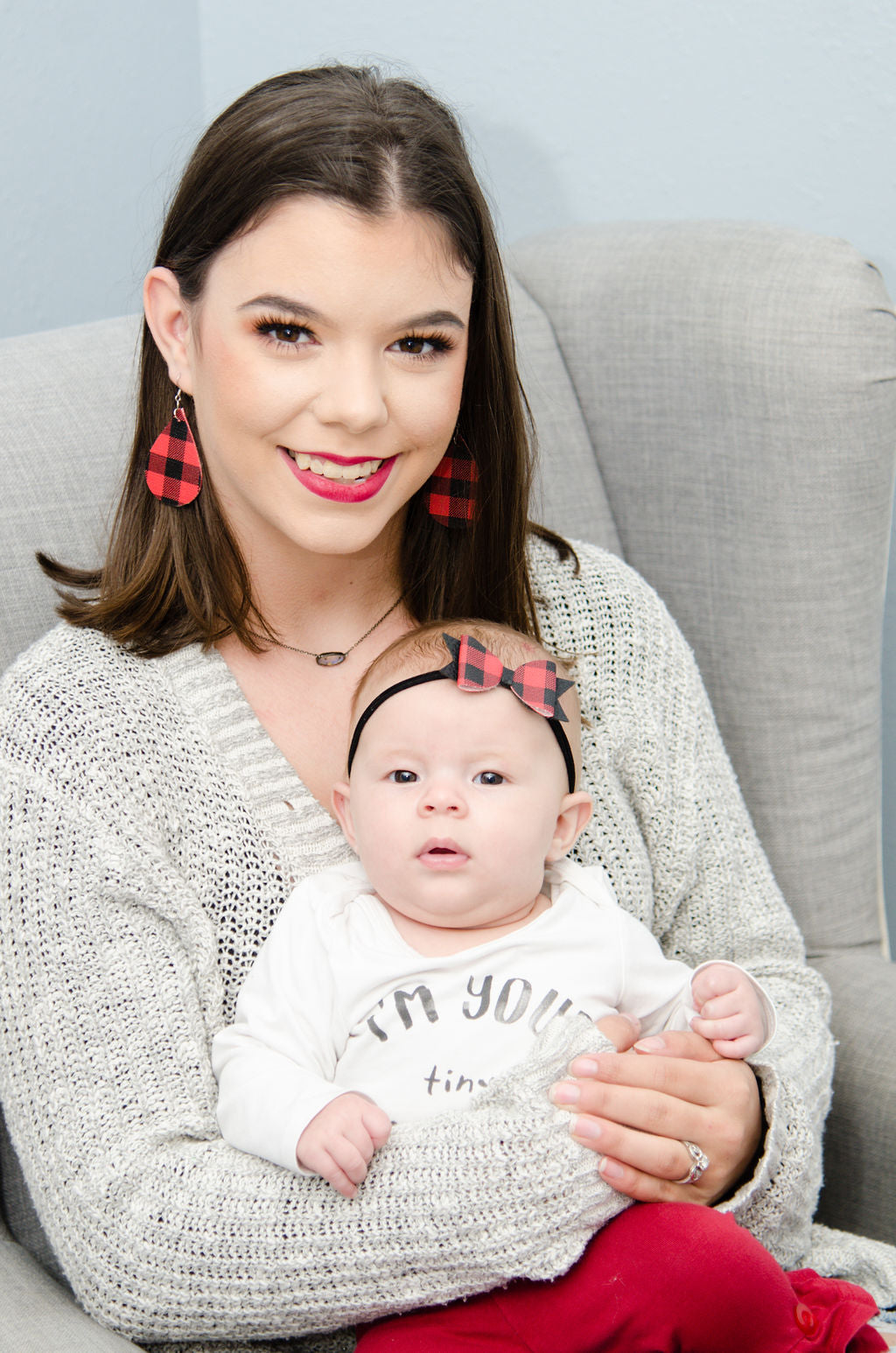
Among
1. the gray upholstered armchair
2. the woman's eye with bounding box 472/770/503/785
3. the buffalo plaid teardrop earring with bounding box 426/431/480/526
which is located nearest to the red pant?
the woman's eye with bounding box 472/770/503/785

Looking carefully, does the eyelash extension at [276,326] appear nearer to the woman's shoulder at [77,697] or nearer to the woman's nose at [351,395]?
the woman's nose at [351,395]

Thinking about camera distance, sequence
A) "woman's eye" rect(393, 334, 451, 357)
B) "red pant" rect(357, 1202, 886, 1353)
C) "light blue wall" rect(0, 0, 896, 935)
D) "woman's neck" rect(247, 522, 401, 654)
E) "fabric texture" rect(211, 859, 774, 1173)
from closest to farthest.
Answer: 1. "red pant" rect(357, 1202, 886, 1353)
2. "fabric texture" rect(211, 859, 774, 1173)
3. "woman's eye" rect(393, 334, 451, 357)
4. "woman's neck" rect(247, 522, 401, 654)
5. "light blue wall" rect(0, 0, 896, 935)

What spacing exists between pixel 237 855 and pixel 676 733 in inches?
17.9

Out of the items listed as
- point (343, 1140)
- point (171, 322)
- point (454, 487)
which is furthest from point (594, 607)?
point (343, 1140)

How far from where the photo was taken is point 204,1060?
3.31 ft

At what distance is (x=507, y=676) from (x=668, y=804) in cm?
29

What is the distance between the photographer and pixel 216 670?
1148 millimetres

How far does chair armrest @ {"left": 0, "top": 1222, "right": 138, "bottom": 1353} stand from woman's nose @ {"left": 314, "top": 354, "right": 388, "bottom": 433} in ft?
2.28

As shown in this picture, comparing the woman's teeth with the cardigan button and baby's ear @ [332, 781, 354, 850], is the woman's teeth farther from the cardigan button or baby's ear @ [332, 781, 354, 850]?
the cardigan button

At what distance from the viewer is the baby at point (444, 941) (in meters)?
0.97

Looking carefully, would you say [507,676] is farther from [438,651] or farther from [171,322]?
[171,322]

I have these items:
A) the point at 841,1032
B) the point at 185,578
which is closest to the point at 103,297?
the point at 185,578

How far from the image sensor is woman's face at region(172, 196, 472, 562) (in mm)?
1000

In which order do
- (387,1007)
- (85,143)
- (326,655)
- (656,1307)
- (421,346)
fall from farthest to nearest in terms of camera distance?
1. (85,143)
2. (326,655)
3. (421,346)
4. (387,1007)
5. (656,1307)
